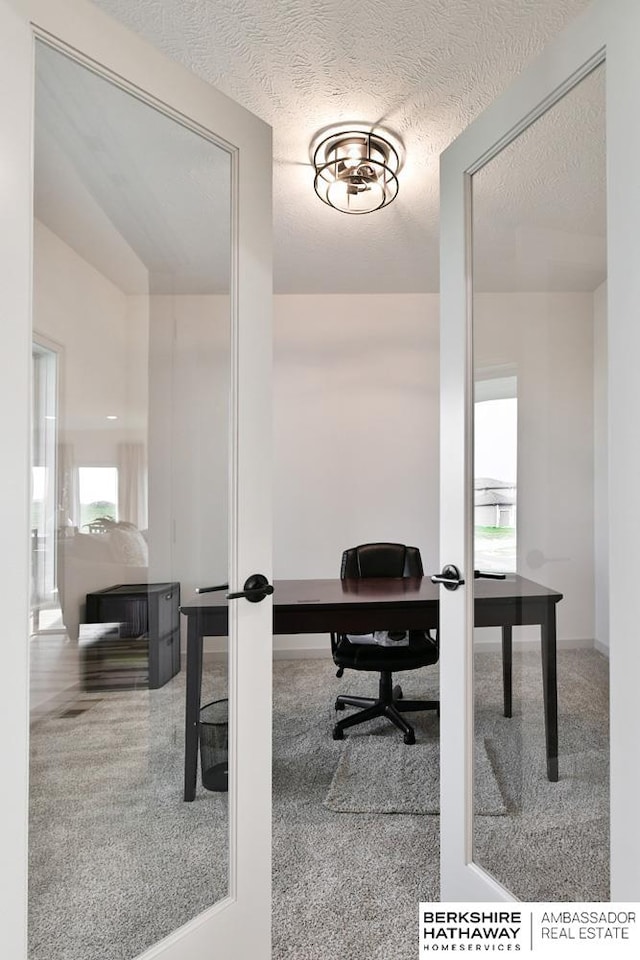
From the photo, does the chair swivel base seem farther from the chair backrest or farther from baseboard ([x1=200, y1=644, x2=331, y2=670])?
baseboard ([x1=200, y1=644, x2=331, y2=670])

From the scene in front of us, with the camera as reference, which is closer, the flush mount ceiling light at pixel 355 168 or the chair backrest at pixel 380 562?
the flush mount ceiling light at pixel 355 168

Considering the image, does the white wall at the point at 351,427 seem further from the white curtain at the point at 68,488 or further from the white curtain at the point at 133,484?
the white curtain at the point at 68,488

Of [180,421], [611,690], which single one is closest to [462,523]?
[611,690]

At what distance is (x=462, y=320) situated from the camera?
60.7 inches

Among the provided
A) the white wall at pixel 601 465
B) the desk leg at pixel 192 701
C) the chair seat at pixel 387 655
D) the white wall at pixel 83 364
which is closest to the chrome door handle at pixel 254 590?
the desk leg at pixel 192 701

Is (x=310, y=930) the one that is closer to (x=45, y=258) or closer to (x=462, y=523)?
(x=462, y=523)

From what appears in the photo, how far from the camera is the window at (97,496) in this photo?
3.85 ft

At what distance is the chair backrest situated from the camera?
3176 millimetres

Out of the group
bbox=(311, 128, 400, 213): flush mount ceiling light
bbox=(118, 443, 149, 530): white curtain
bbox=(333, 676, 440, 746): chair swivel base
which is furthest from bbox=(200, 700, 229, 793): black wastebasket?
bbox=(311, 128, 400, 213): flush mount ceiling light

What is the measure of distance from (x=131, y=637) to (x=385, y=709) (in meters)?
1.94

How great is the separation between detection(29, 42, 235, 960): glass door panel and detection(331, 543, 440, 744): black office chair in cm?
134

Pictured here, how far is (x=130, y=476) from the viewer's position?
1.27 meters

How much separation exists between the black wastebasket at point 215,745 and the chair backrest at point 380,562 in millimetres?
1791

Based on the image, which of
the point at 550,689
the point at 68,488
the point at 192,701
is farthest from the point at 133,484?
the point at 550,689
